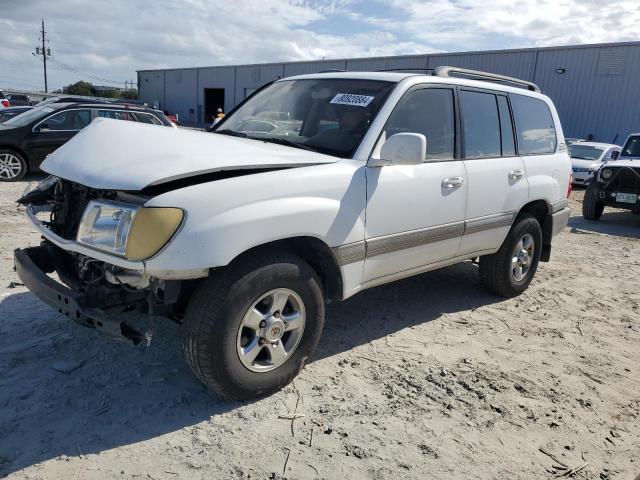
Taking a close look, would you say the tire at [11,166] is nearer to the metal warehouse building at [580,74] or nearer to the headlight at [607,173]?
the headlight at [607,173]

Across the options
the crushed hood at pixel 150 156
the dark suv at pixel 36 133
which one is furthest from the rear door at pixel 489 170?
the dark suv at pixel 36 133

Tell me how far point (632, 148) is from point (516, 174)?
8320 millimetres

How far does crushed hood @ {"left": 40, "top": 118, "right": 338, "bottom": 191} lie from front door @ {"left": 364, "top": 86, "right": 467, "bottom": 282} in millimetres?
466

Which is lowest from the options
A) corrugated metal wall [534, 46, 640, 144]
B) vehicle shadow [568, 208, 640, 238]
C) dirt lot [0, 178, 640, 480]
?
vehicle shadow [568, 208, 640, 238]

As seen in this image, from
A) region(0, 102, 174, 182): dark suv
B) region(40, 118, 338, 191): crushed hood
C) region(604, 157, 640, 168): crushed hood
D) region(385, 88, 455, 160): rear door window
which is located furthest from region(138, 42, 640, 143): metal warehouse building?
region(40, 118, 338, 191): crushed hood

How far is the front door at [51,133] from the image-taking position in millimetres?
10078

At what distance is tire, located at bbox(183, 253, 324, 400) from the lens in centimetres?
270

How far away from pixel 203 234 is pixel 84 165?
34.8 inches

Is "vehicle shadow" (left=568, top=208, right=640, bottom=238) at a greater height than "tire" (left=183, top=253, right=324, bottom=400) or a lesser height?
lesser

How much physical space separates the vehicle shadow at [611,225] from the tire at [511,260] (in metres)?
4.62

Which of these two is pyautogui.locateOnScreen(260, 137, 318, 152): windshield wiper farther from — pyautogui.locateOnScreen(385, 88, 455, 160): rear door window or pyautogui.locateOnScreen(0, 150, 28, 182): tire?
pyautogui.locateOnScreen(0, 150, 28, 182): tire

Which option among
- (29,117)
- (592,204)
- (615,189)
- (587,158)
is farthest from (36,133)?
(587,158)

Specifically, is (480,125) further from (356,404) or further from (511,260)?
(356,404)

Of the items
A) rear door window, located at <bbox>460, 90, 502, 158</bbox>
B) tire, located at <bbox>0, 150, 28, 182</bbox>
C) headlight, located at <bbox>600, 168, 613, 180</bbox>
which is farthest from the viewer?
headlight, located at <bbox>600, 168, 613, 180</bbox>
